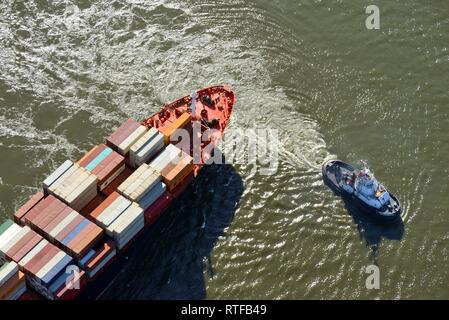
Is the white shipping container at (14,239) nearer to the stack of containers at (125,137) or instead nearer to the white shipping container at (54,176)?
the white shipping container at (54,176)

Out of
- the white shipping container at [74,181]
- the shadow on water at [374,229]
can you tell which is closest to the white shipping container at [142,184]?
the white shipping container at [74,181]

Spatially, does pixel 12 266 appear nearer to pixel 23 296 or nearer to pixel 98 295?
pixel 23 296

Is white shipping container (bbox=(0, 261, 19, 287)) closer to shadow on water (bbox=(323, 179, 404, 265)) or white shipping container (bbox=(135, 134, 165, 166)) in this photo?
white shipping container (bbox=(135, 134, 165, 166))

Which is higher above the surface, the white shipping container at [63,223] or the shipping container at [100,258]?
the white shipping container at [63,223]

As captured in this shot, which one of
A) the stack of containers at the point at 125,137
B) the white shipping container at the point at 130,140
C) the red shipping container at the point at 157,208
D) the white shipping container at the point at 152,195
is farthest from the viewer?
the stack of containers at the point at 125,137

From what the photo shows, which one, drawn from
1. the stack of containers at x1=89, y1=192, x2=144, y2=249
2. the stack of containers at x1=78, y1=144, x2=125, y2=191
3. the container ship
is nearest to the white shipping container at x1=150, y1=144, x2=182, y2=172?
the container ship

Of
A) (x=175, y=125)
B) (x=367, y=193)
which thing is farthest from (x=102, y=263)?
(x=367, y=193)

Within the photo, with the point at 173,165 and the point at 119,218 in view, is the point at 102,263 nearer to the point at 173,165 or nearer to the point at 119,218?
the point at 119,218
